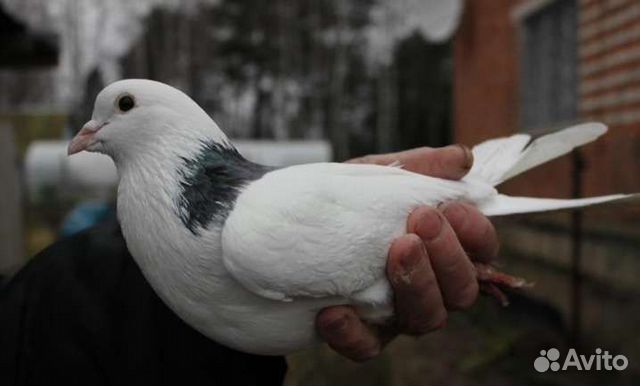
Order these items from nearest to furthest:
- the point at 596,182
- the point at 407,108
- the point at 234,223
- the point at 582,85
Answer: the point at 234,223, the point at 596,182, the point at 582,85, the point at 407,108

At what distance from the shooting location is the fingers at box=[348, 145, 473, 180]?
0.94 m

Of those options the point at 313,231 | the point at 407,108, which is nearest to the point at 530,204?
the point at 313,231

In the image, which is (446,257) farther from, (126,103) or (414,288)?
(126,103)

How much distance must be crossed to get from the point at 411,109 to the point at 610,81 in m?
8.57

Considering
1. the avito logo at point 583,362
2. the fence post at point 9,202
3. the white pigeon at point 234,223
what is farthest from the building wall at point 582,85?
the fence post at point 9,202

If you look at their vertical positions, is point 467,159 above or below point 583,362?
above

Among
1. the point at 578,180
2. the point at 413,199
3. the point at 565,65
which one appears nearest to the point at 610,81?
the point at 565,65

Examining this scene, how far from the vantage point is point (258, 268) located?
710 millimetres

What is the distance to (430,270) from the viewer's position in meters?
0.83

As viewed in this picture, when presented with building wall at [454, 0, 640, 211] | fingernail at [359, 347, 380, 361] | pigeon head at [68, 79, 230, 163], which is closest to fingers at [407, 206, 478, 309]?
fingernail at [359, 347, 380, 361]

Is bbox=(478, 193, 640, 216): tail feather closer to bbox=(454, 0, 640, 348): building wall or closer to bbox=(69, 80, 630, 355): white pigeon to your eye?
bbox=(69, 80, 630, 355): white pigeon

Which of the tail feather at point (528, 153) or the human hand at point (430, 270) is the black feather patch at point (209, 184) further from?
the tail feather at point (528, 153)

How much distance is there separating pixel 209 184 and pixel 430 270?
0.28 m

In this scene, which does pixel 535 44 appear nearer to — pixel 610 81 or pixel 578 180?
pixel 610 81
